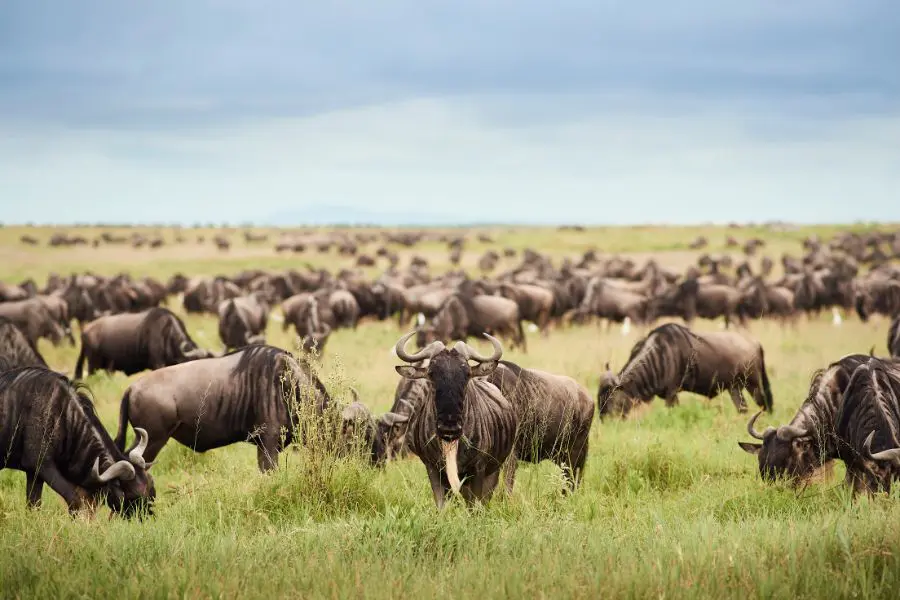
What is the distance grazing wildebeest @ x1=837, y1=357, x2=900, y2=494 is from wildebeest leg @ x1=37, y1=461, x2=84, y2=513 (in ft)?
21.9

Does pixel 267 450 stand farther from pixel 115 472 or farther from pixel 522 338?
pixel 522 338

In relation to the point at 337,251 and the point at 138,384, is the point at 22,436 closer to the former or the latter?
the point at 138,384

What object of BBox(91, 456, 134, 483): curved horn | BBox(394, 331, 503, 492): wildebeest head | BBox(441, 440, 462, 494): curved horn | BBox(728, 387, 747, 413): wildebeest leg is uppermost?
BBox(394, 331, 503, 492): wildebeest head

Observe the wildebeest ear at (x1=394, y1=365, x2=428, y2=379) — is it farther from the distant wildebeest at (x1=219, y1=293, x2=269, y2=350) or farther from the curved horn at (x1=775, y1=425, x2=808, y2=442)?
the distant wildebeest at (x1=219, y1=293, x2=269, y2=350)

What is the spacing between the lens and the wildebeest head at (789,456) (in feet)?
23.4

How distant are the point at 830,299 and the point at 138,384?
28.0 m

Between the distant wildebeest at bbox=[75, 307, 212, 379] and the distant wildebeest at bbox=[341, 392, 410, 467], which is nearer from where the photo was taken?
the distant wildebeest at bbox=[341, 392, 410, 467]

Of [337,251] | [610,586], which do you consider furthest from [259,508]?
[337,251]

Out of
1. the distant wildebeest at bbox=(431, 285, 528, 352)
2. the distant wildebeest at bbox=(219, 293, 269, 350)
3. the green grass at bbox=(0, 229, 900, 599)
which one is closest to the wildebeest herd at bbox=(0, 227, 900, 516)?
the green grass at bbox=(0, 229, 900, 599)

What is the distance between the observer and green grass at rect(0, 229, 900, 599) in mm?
4266

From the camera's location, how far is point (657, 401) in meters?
13.2

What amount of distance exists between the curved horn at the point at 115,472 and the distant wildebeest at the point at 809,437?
18.3 ft

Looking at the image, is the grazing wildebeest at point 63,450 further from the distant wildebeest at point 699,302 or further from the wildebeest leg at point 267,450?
the distant wildebeest at point 699,302

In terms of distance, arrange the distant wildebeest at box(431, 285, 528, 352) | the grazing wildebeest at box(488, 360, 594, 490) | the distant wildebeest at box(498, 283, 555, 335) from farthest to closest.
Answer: the distant wildebeest at box(498, 283, 555, 335) → the distant wildebeest at box(431, 285, 528, 352) → the grazing wildebeest at box(488, 360, 594, 490)
